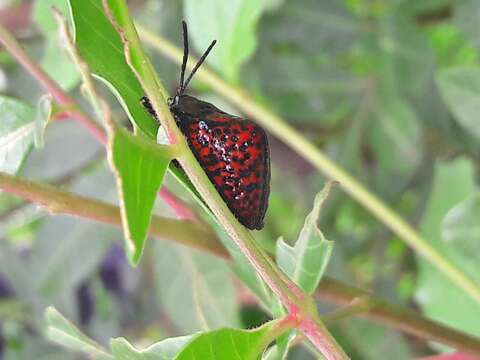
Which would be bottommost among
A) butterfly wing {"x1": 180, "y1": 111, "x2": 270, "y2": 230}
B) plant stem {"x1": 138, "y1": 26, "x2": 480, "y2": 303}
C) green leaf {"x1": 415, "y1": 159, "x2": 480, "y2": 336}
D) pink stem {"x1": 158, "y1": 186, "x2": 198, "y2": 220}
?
green leaf {"x1": 415, "y1": 159, "x2": 480, "y2": 336}

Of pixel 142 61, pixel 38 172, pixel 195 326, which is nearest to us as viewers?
pixel 142 61

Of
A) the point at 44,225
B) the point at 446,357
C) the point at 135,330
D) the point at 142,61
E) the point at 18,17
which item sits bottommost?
the point at 135,330

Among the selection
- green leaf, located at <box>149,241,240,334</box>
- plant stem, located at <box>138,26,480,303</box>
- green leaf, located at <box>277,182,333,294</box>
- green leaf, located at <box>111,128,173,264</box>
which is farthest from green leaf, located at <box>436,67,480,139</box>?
green leaf, located at <box>111,128,173,264</box>

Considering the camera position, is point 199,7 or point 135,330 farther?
point 135,330

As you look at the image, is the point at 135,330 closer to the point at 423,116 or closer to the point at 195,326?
the point at 195,326

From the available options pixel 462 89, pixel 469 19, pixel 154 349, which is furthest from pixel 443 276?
pixel 154 349

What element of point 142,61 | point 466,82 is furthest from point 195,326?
point 142,61

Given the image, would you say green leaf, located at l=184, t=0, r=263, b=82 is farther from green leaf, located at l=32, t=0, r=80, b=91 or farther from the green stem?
the green stem
